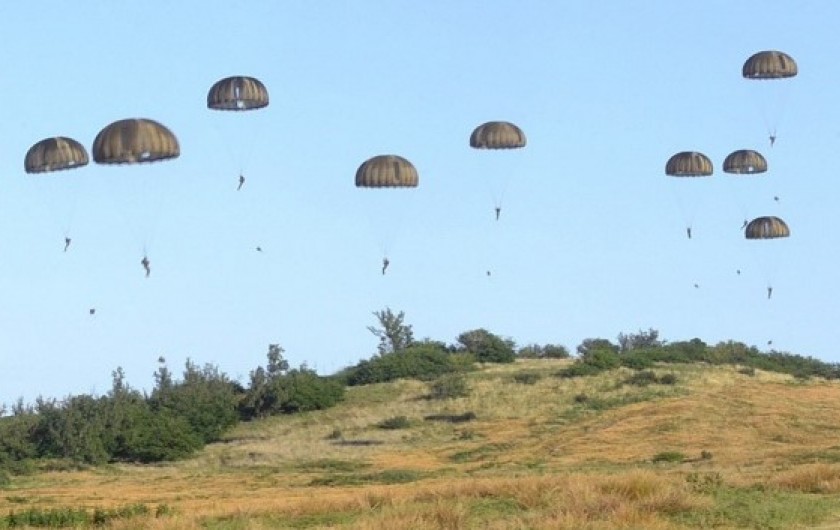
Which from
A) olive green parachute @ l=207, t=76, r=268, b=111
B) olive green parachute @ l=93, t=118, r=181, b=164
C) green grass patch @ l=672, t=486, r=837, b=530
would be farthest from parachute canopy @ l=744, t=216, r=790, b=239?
green grass patch @ l=672, t=486, r=837, b=530

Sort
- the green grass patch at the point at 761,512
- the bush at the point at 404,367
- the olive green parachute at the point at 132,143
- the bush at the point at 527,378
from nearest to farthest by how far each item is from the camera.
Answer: the green grass patch at the point at 761,512 → the olive green parachute at the point at 132,143 → the bush at the point at 527,378 → the bush at the point at 404,367

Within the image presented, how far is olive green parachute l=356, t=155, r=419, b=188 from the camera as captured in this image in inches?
2147

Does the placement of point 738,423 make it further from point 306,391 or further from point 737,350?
point 737,350

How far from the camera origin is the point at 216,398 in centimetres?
7244

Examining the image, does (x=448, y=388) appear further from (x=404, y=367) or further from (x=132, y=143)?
(x=132, y=143)

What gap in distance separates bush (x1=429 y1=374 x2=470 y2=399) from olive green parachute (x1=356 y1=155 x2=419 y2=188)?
19.7 m

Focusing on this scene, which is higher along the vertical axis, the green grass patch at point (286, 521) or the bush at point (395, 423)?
the bush at point (395, 423)

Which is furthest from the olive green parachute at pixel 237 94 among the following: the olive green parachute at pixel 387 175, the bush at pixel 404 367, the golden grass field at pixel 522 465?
the bush at pixel 404 367

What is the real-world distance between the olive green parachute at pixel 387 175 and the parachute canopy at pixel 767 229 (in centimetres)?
1957

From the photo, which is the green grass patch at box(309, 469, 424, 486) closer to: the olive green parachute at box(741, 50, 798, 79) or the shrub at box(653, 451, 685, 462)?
the shrub at box(653, 451, 685, 462)

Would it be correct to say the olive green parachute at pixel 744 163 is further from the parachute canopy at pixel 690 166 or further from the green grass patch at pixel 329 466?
the green grass patch at pixel 329 466

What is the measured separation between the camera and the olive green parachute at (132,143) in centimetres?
4738

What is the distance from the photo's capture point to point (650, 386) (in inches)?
2817

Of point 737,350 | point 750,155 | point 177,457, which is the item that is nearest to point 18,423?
point 177,457
